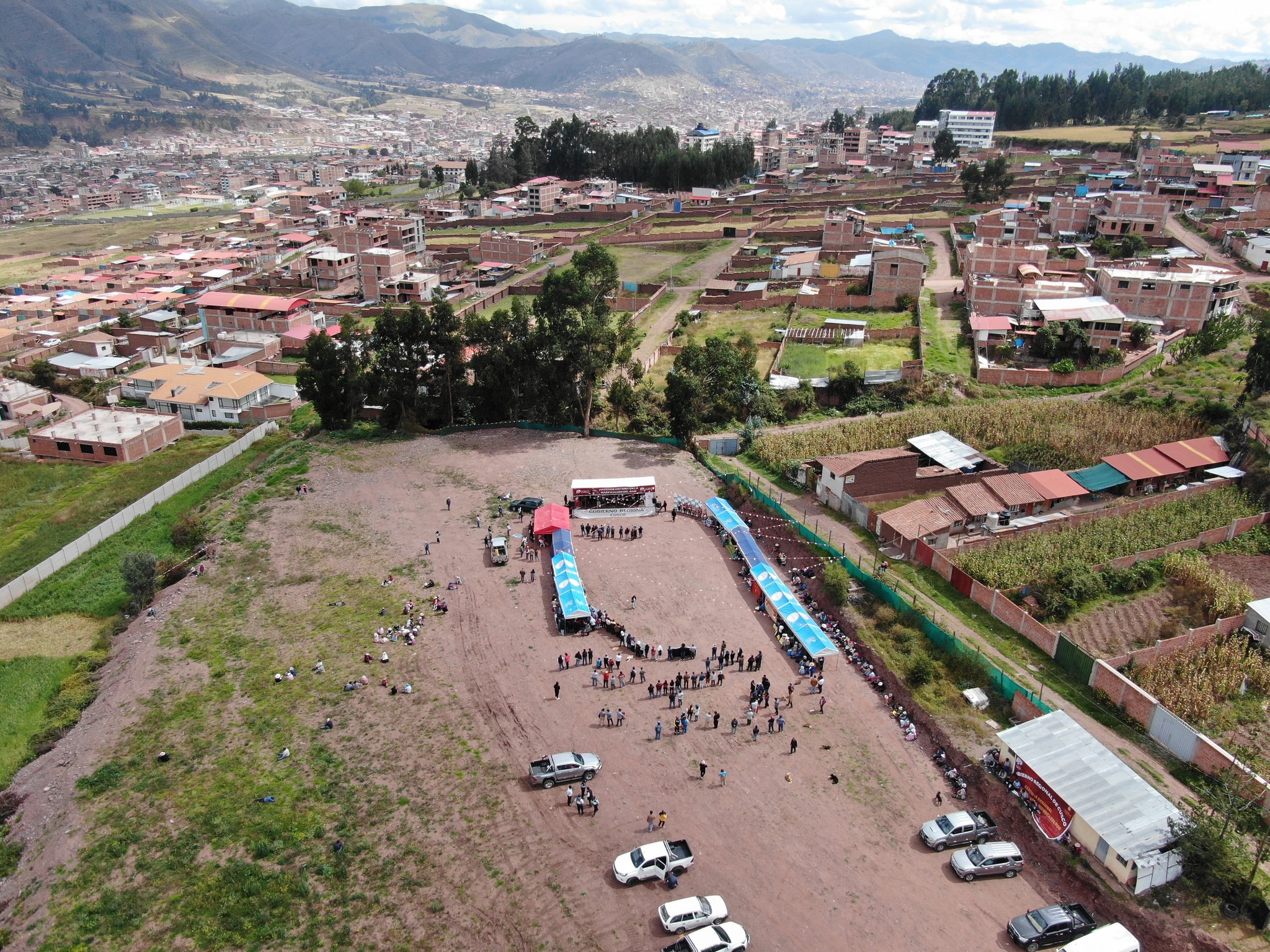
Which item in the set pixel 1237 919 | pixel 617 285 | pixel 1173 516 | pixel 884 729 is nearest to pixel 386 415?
pixel 617 285

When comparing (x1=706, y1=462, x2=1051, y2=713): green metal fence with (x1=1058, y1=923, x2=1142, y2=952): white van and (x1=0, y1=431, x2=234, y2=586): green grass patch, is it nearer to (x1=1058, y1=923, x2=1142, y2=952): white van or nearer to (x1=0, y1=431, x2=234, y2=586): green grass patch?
(x1=1058, y1=923, x2=1142, y2=952): white van

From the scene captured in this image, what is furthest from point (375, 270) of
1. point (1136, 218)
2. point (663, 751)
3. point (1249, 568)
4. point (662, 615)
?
point (1249, 568)

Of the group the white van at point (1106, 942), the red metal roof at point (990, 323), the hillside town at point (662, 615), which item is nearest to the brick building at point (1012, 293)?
the hillside town at point (662, 615)

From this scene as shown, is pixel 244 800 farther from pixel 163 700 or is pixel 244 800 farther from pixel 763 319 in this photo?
pixel 763 319

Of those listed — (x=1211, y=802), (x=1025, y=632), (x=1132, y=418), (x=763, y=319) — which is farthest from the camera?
(x=763, y=319)

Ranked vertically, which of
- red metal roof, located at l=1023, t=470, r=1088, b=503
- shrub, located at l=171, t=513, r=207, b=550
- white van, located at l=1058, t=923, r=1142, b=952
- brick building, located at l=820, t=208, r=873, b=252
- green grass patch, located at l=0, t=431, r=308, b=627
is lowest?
green grass patch, located at l=0, t=431, r=308, b=627

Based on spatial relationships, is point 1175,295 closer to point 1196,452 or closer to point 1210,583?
point 1196,452

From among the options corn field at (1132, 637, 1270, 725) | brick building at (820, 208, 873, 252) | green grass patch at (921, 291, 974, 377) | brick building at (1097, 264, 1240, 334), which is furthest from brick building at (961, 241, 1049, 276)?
corn field at (1132, 637, 1270, 725)
